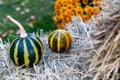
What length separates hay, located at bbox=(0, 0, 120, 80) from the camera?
2.13 meters

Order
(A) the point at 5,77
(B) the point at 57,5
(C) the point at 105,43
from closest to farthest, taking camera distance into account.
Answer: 1. (C) the point at 105,43
2. (A) the point at 5,77
3. (B) the point at 57,5

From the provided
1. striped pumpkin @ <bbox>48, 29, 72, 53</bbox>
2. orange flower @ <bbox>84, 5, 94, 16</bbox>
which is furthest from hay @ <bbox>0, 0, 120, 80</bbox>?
orange flower @ <bbox>84, 5, 94, 16</bbox>

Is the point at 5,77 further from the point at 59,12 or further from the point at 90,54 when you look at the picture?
the point at 59,12

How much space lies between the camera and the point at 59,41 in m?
2.63

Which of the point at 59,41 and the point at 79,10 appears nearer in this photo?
the point at 59,41

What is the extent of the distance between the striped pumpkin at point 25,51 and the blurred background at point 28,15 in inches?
85.2

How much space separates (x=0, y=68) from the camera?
2518 millimetres

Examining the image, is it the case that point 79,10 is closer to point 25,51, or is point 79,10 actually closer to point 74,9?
point 74,9

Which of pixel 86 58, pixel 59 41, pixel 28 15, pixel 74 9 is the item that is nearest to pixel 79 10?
pixel 74 9

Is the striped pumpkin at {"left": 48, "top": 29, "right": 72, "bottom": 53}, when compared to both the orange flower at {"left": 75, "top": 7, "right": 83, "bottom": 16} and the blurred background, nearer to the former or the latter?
the orange flower at {"left": 75, "top": 7, "right": 83, "bottom": 16}

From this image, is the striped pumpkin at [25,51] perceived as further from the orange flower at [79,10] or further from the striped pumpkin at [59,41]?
the orange flower at [79,10]

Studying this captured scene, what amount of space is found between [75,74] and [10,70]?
0.48 meters

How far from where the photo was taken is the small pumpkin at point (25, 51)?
245 cm

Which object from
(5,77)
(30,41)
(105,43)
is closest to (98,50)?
(105,43)
